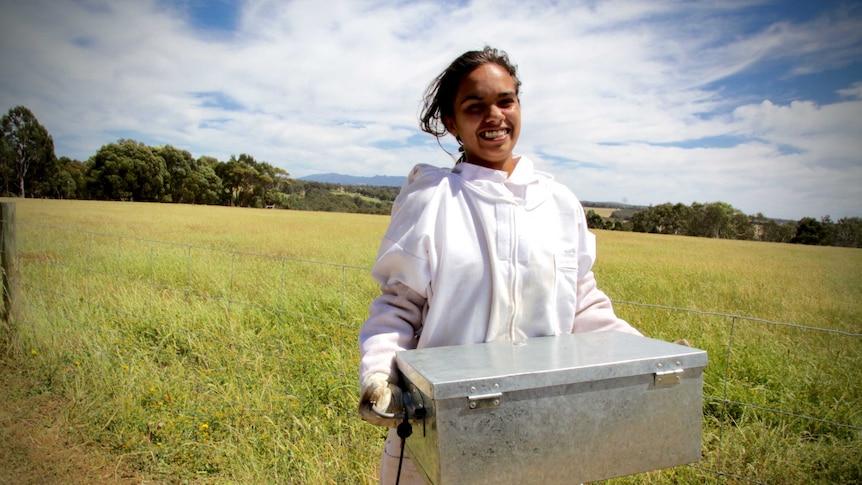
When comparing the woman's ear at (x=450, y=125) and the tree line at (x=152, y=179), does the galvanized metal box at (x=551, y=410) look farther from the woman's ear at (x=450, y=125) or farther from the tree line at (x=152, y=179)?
the tree line at (x=152, y=179)

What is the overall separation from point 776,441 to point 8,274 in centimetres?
570

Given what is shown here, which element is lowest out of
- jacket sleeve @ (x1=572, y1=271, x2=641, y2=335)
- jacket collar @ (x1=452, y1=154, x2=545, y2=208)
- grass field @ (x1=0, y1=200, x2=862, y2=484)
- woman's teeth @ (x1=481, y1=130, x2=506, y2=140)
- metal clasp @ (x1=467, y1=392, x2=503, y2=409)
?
grass field @ (x1=0, y1=200, x2=862, y2=484)

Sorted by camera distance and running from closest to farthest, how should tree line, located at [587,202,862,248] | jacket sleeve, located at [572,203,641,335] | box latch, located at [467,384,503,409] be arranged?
1. box latch, located at [467,384,503,409]
2. jacket sleeve, located at [572,203,641,335]
3. tree line, located at [587,202,862,248]

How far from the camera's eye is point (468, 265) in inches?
44.8

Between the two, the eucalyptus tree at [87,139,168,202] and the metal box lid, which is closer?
the metal box lid

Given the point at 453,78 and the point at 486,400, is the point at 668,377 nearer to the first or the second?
the point at 486,400

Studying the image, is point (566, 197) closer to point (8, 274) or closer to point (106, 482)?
point (106, 482)

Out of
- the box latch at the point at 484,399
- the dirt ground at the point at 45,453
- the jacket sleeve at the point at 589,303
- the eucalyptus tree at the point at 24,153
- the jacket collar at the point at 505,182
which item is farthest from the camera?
the eucalyptus tree at the point at 24,153

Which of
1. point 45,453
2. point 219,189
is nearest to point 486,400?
point 45,453

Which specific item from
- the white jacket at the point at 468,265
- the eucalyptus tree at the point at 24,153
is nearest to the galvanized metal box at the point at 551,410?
the white jacket at the point at 468,265

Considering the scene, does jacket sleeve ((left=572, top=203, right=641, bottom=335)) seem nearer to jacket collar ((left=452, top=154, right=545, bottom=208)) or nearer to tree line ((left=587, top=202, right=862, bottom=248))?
jacket collar ((left=452, top=154, right=545, bottom=208))

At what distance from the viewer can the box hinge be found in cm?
97

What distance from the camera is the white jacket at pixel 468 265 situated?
113 centimetres

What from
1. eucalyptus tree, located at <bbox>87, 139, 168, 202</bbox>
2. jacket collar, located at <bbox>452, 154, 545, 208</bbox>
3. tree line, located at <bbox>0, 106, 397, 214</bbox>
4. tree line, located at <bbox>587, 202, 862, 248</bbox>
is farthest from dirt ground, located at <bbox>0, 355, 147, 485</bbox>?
eucalyptus tree, located at <bbox>87, 139, 168, 202</bbox>
